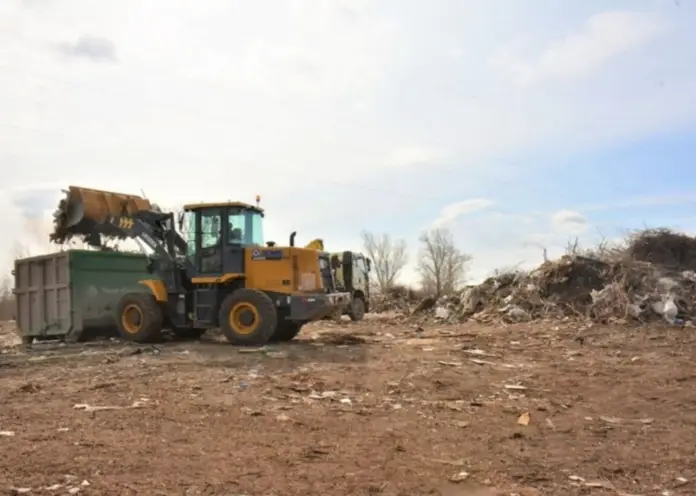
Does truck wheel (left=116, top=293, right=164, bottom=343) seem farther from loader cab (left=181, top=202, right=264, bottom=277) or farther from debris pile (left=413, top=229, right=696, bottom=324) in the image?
debris pile (left=413, top=229, right=696, bottom=324)

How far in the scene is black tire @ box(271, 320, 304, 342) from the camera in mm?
13977

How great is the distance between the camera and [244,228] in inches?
545

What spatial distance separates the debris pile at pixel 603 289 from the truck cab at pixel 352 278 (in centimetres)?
268

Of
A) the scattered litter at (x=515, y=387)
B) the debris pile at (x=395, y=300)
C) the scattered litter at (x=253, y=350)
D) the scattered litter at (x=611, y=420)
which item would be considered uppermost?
the debris pile at (x=395, y=300)

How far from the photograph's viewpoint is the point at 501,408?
7.71m

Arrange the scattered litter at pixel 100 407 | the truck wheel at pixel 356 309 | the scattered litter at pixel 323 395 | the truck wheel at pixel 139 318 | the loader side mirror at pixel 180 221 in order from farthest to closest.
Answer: the truck wheel at pixel 356 309 < the loader side mirror at pixel 180 221 < the truck wheel at pixel 139 318 < the scattered litter at pixel 323 395 < the scattered litter at pixel 100 407

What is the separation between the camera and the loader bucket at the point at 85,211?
46.1 feet

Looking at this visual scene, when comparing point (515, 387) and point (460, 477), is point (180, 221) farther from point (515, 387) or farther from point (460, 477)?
point (460, 477)

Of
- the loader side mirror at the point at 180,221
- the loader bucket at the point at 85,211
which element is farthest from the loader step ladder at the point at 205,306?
the loader bucket at the point at 85,211

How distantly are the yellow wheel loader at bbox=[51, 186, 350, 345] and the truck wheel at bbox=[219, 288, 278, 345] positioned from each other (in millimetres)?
18

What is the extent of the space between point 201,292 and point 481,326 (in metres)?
7.07

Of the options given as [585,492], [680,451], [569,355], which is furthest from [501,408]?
[569,355]

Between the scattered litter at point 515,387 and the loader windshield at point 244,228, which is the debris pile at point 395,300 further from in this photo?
the scattered litter at point 515,387

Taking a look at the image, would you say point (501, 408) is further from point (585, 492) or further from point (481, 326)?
point (481, 326)
